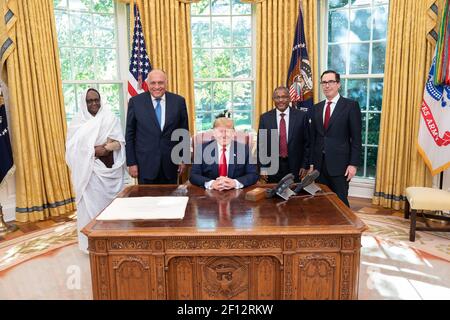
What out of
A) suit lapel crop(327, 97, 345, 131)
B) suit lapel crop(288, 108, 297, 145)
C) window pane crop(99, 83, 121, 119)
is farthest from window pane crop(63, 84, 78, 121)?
suit lapel crop(327, 97, 345, 131)

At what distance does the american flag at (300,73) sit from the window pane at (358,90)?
761 millimetres

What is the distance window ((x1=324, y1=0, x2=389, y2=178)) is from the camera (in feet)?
17.4

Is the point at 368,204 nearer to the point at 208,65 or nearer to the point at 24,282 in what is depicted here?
the point at 208,65

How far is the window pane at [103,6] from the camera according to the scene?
213 inches

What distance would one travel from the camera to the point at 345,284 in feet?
6.61

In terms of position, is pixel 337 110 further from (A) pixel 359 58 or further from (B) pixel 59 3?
(B) pixel 59 3

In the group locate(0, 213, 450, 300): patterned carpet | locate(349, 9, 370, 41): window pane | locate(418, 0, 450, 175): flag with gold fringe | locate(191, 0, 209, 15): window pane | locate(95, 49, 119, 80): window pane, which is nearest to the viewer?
locate(0, 213, 450, 300): patterned carpet

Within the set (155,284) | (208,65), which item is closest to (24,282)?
(155,284)

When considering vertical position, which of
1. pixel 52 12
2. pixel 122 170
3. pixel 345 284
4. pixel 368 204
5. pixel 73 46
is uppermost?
pixel 52 12

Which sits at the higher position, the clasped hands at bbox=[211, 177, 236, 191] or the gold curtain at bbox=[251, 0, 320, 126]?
the gold curtain at bbox=[251, 0, 320, 126]

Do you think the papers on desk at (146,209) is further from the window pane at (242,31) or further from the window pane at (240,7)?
the window pane at (240,7)

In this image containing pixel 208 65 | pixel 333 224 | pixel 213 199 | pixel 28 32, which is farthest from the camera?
pixel 208 65

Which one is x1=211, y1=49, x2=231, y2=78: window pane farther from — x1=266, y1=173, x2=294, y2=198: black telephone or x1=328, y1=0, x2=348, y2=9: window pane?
x1=266, y1=173, x2=294, y2=198: black telephone
